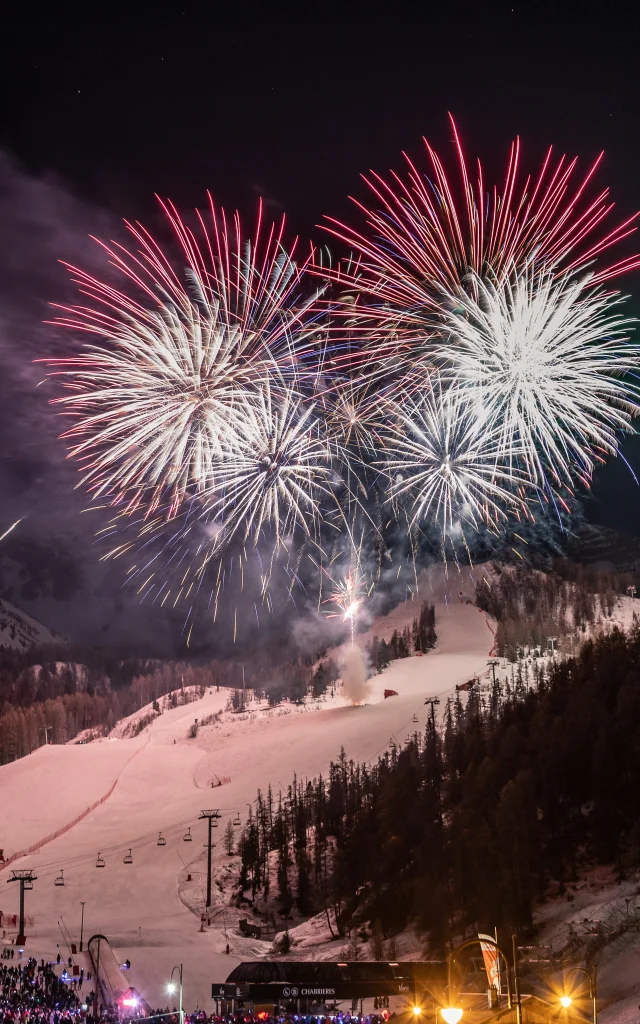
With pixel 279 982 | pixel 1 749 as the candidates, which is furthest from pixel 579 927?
pixel 1 749

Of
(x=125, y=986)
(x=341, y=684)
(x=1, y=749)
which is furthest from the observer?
(x=341, y=684)

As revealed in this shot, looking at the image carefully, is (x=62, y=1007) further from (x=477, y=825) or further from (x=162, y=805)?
(x=162, y=805)

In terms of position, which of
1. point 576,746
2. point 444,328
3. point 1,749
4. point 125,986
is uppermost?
A: point 444,328

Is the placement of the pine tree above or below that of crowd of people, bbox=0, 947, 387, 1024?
below

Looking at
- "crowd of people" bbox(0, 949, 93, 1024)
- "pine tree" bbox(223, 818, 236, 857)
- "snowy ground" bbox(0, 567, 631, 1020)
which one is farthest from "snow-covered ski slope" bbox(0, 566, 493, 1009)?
"crowd of people" bbox(0, 949, 93, 1024)

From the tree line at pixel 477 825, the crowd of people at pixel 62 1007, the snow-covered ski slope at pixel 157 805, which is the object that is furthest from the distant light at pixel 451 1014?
the snow-covered ski slope at pixel 157 805

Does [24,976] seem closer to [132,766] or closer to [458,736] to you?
[458,736]

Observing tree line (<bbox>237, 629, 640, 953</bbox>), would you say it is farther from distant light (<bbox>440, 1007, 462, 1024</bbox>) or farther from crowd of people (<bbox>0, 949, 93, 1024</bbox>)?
distant light (<bbox>440, 1007, 462, 1024</bbox>)
